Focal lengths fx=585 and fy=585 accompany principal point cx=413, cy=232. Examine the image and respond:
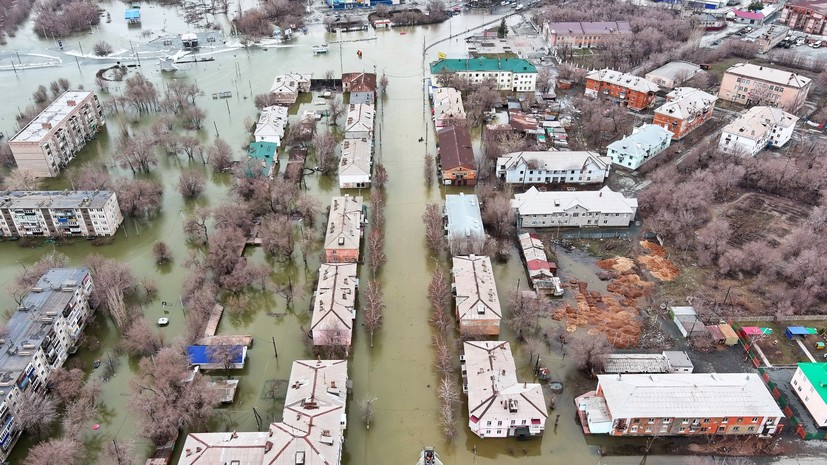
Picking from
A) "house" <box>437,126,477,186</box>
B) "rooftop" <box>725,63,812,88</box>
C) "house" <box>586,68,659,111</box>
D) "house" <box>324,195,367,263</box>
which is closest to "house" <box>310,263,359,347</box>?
"house" <box>324,195,367,263</box>

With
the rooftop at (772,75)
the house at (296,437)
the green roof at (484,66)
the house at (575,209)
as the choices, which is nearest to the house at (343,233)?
the house at (296,437)

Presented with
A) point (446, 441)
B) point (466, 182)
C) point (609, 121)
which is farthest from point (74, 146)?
point (609, 121)

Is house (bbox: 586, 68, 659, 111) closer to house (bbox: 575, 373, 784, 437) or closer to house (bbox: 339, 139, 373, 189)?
house (bbox: 339, 139, 373, 189)

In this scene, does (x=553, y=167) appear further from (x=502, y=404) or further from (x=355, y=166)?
(x=502, y=404)

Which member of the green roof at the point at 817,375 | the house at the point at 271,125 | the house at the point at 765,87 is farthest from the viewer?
the house at the point at 765,87

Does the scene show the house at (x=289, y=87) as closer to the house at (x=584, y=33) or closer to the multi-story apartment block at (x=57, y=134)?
the multi-story apartment block at (x=57, y=134)

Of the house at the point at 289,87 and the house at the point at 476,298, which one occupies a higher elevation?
the house at the point at 289,87

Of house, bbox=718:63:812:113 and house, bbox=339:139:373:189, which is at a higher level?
house, bbox=718:63:812:113
